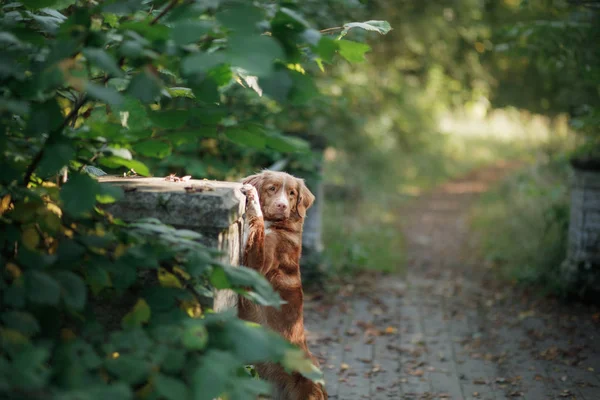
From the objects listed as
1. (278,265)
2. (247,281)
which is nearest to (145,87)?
(247,281)

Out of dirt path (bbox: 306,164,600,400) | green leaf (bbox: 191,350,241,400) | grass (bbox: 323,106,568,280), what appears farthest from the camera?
grass (bbox: 323,106,568,280)

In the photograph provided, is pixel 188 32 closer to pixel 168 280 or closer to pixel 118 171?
pixel 168 280

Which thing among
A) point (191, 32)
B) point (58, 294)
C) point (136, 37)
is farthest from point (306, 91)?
point (58, 294)

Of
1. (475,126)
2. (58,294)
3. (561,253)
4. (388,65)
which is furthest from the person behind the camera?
(475,126)

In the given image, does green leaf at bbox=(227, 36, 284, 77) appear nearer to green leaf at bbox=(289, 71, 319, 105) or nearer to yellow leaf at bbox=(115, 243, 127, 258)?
green leaf at bbox=(289, 71, 319, 105)

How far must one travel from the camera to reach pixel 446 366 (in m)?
6.02

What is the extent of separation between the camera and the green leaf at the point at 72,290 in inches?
89.1

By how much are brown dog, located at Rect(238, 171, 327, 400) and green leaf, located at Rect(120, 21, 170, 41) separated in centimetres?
137

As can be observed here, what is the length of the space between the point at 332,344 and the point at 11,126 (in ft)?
15.2

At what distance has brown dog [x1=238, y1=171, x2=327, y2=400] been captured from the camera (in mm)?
3684

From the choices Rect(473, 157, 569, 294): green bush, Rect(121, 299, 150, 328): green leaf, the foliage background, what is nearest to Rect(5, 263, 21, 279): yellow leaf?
the foliage background

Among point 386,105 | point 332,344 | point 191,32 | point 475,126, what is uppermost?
point 191,32

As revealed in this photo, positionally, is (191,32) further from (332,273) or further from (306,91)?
(332,273)

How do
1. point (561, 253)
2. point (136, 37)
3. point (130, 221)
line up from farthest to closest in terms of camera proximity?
point (561, 253) → point (130, 221) → point (136, 37)
